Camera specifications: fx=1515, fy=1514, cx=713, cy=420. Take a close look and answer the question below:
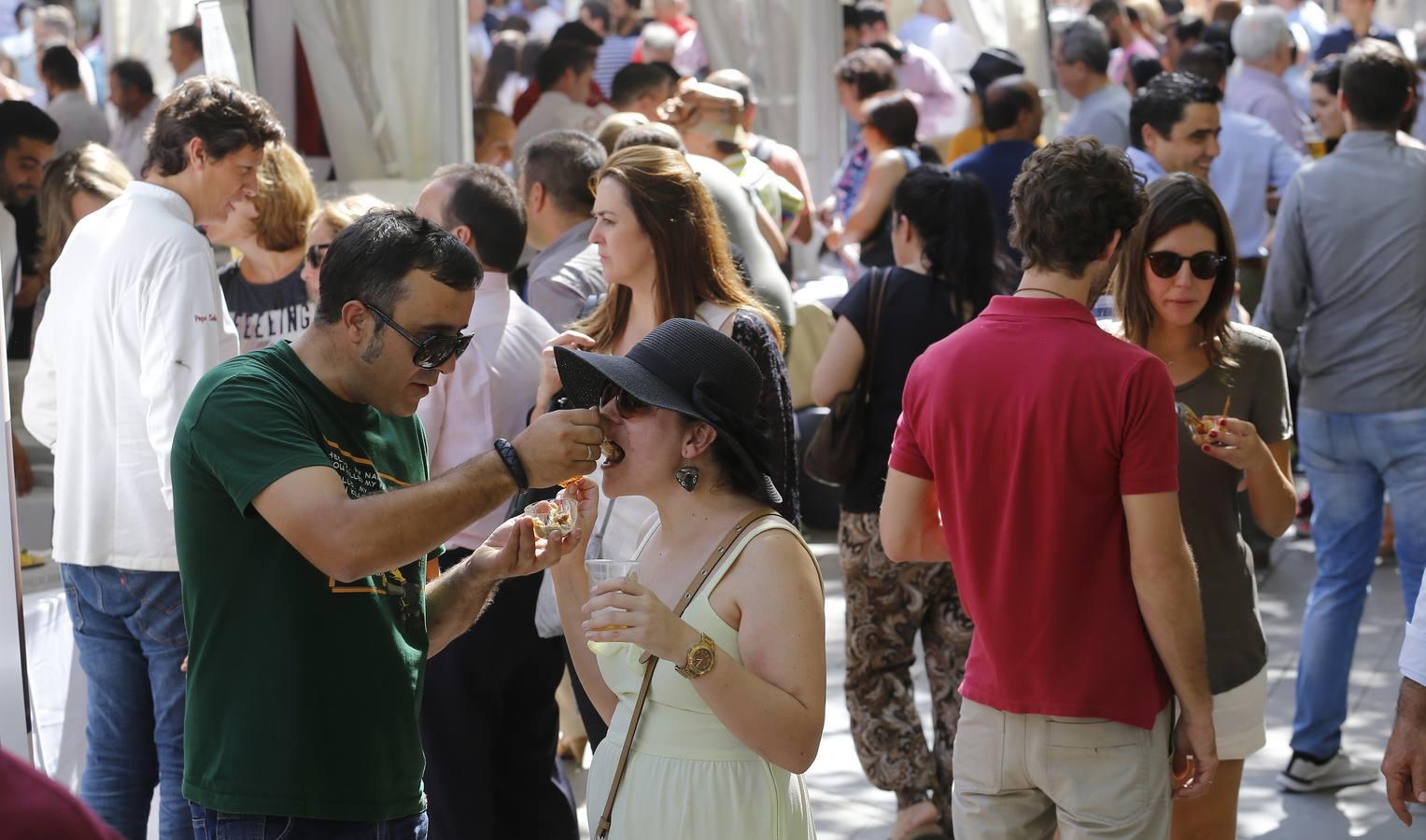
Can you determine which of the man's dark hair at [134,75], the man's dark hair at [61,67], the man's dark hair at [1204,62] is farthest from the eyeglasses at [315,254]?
the man's dark hair at [61,67]

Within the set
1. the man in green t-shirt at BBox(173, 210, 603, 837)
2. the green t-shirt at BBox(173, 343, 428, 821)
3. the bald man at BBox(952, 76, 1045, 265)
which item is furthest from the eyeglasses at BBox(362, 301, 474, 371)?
the bald man at BBox(952, 76, 1045, 265)

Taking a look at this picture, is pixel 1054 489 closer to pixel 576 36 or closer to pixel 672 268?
pixel 672 268

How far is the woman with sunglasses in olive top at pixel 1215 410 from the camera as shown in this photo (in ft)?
10.6

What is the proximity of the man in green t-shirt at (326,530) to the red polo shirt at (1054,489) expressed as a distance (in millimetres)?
774

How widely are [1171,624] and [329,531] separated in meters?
1.45

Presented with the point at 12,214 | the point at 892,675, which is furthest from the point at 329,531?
the point at 12,214

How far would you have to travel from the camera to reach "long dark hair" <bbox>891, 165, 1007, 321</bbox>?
177 inches

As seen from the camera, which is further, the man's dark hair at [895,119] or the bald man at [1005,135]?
the man's dark hair at [895,119]

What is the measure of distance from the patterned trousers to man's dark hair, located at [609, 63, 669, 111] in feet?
15.1

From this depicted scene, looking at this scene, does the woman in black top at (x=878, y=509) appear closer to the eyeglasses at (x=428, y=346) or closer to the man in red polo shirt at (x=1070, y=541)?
the man in red polo shirt at (x=1070, y=541)

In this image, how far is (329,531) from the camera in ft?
7.43

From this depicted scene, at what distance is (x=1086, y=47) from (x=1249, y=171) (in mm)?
1343

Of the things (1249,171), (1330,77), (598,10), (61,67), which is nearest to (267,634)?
(1249,171)

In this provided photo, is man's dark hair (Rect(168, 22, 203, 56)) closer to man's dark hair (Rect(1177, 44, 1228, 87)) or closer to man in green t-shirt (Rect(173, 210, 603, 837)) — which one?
man's dark hair (Rect(1177, 44, 1228, 87))
